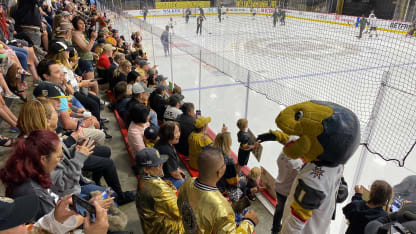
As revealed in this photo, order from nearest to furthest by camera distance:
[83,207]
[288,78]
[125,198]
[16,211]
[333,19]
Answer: [16,211] < [83,207] < [125,198] < [288,78] < [333,19]

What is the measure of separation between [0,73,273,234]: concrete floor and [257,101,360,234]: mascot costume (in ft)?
4.32

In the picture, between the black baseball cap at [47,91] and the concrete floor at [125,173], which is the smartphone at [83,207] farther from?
the black baseball cap at [47,91]

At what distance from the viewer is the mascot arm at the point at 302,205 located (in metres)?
1.64

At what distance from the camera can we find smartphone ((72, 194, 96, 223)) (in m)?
1.51

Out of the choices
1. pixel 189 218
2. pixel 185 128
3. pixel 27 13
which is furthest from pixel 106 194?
pixel 27 13

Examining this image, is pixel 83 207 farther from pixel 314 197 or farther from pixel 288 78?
pixel 288 78

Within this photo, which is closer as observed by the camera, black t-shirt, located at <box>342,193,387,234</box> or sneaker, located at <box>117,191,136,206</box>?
black t-shirt, located at <box>342,193,387,234</box>

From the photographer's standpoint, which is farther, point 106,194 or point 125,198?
point 125,198

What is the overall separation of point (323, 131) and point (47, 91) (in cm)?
276

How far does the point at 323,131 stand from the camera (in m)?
1.60

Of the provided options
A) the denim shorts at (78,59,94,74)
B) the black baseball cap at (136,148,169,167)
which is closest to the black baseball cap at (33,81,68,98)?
the black baseball cap at (136,148,169,167)

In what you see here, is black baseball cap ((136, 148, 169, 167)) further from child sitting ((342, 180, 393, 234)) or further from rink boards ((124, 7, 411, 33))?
rink boards ((124, 7, 411, 33))

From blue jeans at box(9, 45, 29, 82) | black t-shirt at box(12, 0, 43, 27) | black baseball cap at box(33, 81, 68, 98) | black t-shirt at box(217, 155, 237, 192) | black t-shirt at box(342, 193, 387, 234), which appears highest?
black t-shirt at box(12, 0, 43, 27)

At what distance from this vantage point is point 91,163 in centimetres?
282
